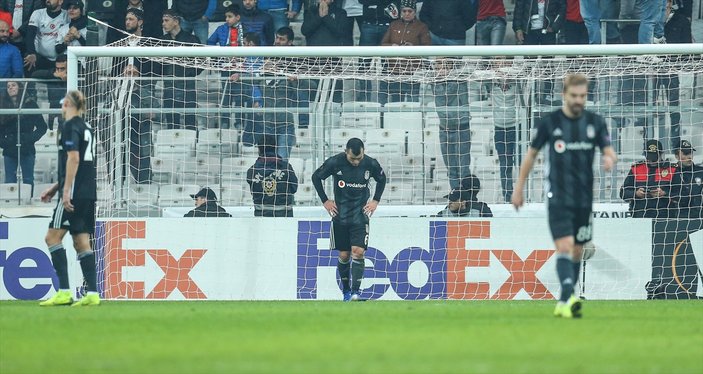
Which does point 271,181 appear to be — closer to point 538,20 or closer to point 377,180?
point 377,180

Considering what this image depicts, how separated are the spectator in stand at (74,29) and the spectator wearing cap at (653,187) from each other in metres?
9.62

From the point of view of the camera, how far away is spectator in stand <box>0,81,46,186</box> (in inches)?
736

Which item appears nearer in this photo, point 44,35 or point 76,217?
point 76,217

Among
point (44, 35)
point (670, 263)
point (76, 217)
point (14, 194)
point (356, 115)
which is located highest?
point (44, 35)

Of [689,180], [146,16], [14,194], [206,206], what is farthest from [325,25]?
[689,180]

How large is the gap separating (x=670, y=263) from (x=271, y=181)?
19.3ft

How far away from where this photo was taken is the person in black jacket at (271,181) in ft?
60.9

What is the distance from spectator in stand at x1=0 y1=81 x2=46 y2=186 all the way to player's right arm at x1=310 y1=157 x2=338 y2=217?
4.43 meters

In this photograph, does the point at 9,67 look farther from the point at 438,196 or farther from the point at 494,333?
the point at 494,333

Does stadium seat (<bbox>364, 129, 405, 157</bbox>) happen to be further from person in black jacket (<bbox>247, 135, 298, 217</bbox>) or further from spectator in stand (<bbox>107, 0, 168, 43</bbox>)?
spectator in stand (<bbox>107, 0, 168, 43</bbox>)

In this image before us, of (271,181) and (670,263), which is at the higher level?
(271,181)

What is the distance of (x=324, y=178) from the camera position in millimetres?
17359

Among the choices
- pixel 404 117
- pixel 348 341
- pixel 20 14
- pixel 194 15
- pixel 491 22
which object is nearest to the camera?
pixel 348 341

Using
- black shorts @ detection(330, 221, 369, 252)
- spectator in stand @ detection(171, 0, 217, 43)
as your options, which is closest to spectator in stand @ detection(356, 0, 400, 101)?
spectator in stand @ detection(171, 0, 217, 43)
